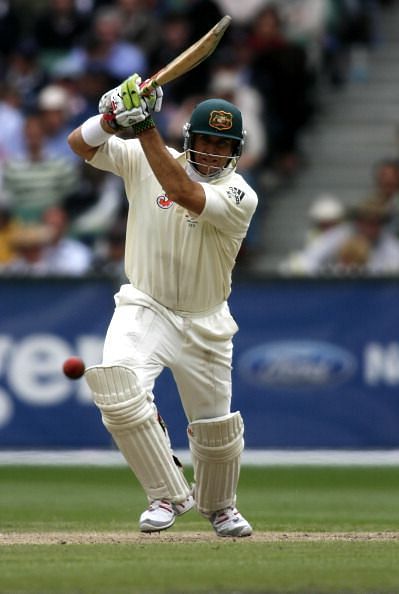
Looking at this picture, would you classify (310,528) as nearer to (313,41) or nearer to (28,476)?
(28,476)

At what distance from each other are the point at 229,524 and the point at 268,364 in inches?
183

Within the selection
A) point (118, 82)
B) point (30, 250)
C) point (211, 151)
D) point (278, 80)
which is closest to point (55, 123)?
point (118, 82)

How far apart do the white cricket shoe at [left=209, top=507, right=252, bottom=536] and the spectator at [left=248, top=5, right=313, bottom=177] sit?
7459 millimetres

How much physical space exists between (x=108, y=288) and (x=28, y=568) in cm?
617

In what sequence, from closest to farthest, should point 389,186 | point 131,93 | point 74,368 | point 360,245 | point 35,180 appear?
point 131,93
point 74,368
point 360,245
point 389,186
point 35,180

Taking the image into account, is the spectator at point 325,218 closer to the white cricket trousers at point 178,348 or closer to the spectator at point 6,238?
the spectator at point 6,238

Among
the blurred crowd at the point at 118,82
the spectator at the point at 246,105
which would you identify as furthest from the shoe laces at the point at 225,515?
the spectator at the point at 246,105

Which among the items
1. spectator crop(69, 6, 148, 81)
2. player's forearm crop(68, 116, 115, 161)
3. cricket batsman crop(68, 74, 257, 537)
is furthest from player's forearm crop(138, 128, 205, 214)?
spectator crop(69, 6, 148, 81)

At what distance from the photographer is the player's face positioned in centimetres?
697

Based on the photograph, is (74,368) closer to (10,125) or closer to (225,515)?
(225,515)

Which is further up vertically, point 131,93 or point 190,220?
point 131,93

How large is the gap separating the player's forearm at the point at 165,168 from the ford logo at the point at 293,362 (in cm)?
527

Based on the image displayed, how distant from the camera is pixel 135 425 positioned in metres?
6.79

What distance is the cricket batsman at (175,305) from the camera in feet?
22.4
